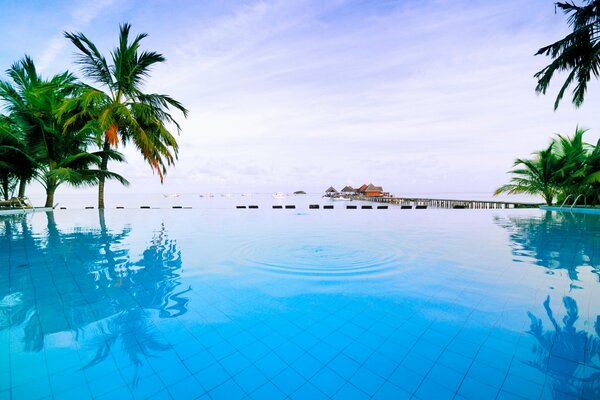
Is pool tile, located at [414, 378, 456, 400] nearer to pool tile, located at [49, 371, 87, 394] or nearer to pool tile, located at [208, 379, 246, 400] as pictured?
pool tile, located at [208, 379, 246, 400]

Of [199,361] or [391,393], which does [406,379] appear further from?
[199,361]

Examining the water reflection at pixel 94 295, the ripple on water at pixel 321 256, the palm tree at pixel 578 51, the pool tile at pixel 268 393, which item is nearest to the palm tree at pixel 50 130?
the water reflection at pixel 94 295

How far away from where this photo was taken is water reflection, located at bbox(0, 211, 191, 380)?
2.16 metres

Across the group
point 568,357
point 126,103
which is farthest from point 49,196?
point 568,357

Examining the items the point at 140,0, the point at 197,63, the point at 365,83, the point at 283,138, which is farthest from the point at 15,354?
the point at 283,138

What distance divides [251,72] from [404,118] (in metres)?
11.5

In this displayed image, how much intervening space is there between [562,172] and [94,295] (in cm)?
1913

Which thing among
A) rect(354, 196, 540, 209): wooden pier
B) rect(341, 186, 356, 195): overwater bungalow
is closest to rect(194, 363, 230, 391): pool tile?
rect(354, 196, 540, 209): wooden pier

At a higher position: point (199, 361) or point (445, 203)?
point (445, 203)

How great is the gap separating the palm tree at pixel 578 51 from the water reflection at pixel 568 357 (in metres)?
9.45

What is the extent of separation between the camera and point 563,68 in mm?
8156

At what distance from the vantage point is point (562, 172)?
42.2 feet

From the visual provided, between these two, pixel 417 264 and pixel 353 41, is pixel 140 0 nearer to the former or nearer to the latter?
pixel 353 41

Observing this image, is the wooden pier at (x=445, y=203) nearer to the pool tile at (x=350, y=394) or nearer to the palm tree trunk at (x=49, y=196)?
the pool tile at (x=350, y=394)
